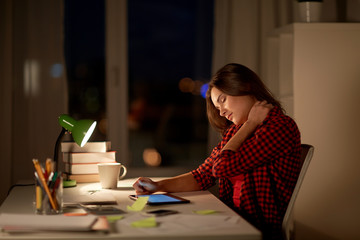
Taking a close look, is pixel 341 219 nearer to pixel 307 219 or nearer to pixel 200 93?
pixel 307 219

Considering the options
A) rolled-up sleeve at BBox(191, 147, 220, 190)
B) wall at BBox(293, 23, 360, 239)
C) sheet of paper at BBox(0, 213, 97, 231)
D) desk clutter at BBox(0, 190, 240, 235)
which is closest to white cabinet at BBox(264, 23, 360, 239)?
wall at BBox(293, 23, 360, 239)

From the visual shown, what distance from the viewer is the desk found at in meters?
1.31

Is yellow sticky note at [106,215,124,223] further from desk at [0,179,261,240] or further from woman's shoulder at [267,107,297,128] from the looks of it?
woman's shoulder at [267,107,297,128]

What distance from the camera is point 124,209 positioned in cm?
170

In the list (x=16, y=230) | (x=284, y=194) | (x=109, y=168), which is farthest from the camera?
(x=109, y=168)

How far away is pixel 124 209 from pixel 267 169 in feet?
1.93

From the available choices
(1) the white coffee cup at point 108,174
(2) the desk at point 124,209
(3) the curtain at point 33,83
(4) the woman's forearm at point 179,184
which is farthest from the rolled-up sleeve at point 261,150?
(3) the curtain at point 33,83

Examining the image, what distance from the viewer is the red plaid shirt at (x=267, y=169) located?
190cm

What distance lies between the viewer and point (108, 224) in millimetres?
1411

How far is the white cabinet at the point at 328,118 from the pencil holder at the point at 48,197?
198cm

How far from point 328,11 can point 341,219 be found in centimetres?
154

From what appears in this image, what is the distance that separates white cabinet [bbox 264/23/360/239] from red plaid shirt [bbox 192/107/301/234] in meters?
1.36

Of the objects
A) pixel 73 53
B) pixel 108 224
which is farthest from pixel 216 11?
pixel 108 224

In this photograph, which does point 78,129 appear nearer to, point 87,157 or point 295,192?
point 87,157
